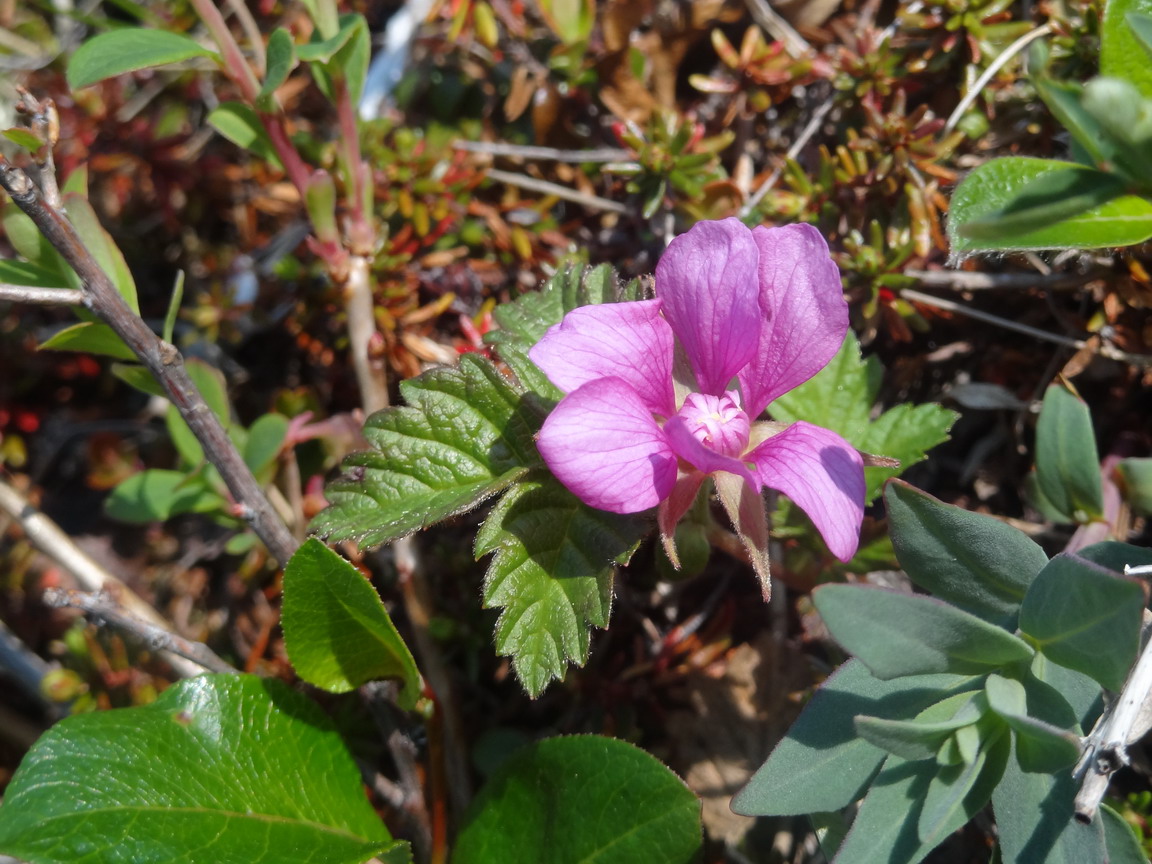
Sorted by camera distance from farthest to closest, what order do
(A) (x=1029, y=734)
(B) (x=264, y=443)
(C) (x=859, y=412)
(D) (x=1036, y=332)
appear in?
(B) (x=264, y=443)
(D) (x=1036, y=332)
(C) (x=859, y=412)
(A) (x=1029, y=734)

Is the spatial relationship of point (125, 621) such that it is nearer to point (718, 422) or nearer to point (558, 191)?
point (718, 422)

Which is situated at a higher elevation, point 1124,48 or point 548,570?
point 1124,48

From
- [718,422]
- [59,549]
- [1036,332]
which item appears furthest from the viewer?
[59,549]

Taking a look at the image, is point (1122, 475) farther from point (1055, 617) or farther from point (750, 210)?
point (750, 210)

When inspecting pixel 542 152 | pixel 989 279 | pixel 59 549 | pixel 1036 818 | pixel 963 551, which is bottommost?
pixel 59 549

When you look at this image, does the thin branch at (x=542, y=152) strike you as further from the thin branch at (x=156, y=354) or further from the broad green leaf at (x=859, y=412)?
the thin branch at (x=156, y=354)

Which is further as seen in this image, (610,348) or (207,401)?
→ (207,401)

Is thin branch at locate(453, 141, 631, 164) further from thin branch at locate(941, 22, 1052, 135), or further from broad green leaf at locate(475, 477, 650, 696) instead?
broad green leaf at locate(475, 477, 650, 696)

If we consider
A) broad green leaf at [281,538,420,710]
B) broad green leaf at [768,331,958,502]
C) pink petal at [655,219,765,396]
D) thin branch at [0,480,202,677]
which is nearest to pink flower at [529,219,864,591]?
pink petal at [655,219,765,396]

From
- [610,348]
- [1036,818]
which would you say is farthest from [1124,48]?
[1036,818]
